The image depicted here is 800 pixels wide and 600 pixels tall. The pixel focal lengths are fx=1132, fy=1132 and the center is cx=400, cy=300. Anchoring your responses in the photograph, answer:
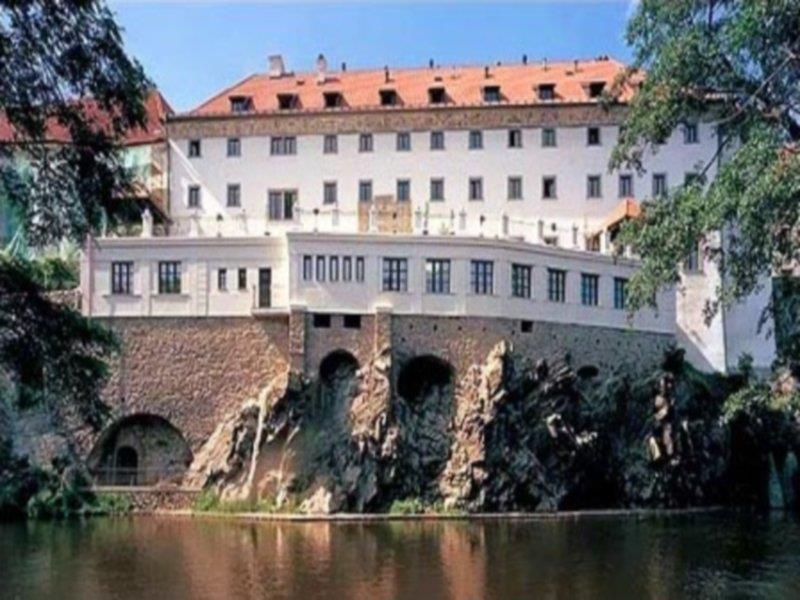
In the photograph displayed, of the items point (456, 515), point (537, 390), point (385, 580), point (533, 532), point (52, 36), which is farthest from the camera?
point (537, 390)

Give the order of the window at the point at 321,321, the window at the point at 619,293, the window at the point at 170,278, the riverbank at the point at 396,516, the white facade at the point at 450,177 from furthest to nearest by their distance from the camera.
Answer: the white facade at the point at 450,177, the window at the point at 619,293, the window at the point at 170,278, the window at the point at 321,321, the riverbank at the point at 396,516

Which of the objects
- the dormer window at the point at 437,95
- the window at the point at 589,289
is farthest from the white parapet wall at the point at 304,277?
the dormer window at the point at 437,95

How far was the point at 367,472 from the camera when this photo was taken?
132 ft

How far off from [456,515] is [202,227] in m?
19.6

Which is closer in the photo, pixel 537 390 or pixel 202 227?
pixel 537 390

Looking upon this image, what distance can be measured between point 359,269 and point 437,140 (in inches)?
447

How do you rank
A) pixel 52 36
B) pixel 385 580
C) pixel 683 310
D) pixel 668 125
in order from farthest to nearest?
1. pixel 683 310
2. pixel 385 580
3. pixel 668 125
4. pixel 52 36

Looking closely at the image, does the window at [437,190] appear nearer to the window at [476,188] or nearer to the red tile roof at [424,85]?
the window at [476,188]

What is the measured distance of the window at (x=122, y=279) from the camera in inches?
1741

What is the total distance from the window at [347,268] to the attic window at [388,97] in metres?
12.3

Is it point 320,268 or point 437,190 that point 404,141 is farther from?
point 320,268

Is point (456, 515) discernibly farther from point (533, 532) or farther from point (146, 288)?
point (146, 288)

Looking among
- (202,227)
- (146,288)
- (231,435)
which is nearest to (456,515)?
(231,435)

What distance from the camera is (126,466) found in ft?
144
